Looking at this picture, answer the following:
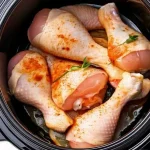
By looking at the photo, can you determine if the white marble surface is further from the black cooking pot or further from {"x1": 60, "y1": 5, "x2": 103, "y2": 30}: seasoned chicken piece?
{"x1": 60, "y1": 5, "x2": 103, "y2": 30}: seasoned chicken piece

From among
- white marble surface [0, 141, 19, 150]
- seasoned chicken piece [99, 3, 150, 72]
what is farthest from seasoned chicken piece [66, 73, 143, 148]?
white marble surface [0, 141, 19, 150]

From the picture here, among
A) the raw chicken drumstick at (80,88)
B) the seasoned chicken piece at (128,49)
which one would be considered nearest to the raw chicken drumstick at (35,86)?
the raw chicken drumstick at (80,88)

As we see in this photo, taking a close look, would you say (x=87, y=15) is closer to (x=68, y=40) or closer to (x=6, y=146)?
(x=68, y=40)

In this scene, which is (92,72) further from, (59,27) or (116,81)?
Result: (59,27)

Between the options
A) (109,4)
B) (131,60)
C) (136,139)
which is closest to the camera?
(136,139)

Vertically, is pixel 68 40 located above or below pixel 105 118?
above

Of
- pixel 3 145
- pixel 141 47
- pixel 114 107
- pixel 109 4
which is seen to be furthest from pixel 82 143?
pixel 109 4

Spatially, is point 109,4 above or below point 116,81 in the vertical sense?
above

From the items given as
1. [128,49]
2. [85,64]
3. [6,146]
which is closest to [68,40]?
[85,64]
